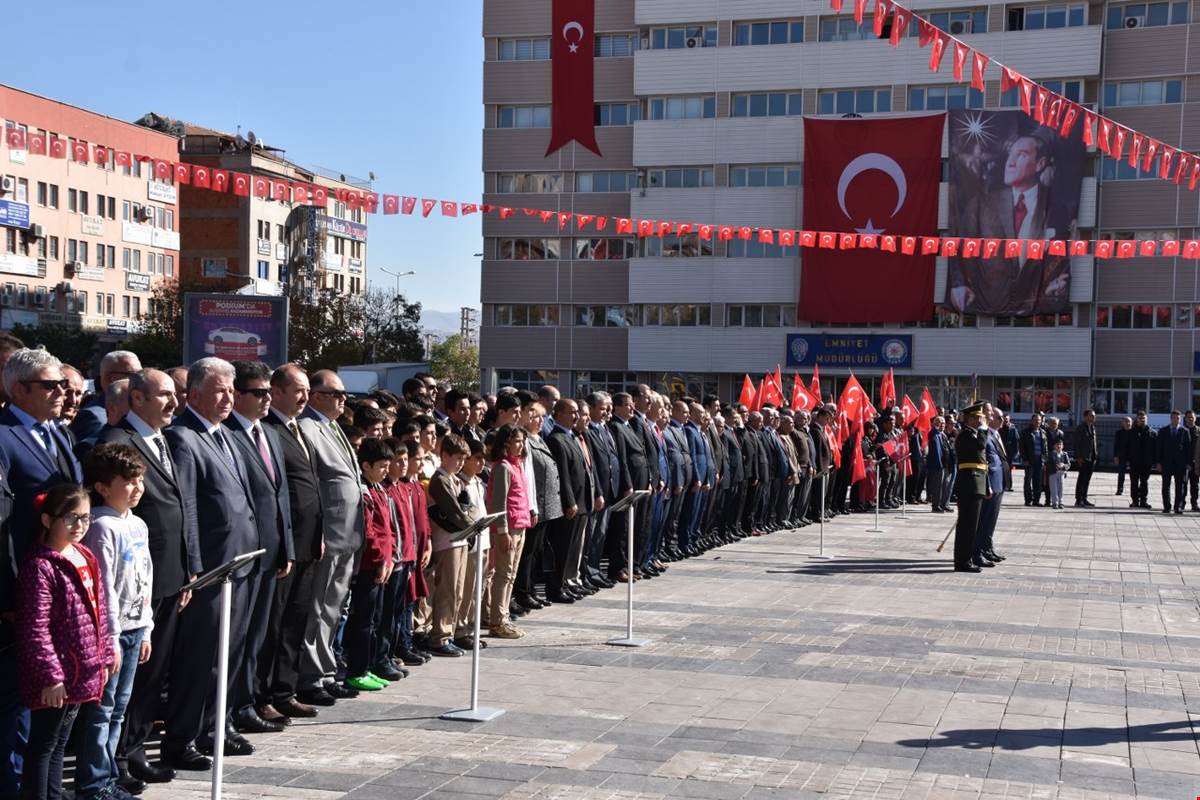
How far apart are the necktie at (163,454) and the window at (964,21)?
5730 centimetres

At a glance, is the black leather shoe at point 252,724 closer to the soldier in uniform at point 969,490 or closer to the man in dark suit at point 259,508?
the man in dark suit at point 259,508

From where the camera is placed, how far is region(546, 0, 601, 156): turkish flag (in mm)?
65125

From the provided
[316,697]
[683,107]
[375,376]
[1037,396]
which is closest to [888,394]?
[375,376]

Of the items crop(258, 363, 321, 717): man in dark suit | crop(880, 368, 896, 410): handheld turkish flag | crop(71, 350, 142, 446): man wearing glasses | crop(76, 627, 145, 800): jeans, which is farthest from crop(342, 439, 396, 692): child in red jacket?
crop(880, 368, 896, 410): handheld turkish flag

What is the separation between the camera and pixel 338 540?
28.6 feet

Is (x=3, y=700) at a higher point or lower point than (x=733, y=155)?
lower

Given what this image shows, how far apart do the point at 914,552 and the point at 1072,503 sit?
14693mm

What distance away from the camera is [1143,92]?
58.9m

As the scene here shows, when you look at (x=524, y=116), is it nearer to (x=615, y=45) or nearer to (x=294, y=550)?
(x=615, y=45)

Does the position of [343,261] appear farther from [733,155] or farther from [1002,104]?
[1002,104]

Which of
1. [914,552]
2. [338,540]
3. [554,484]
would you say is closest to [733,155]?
[914,552]

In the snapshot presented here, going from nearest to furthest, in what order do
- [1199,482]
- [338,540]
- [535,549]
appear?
[338,540] < [535,549] < [1199,482]

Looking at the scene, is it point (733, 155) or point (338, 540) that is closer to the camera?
point (338, 540)

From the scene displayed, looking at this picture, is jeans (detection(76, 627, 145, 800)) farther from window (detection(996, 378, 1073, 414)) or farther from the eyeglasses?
window (detection(996, 378, 1073, 414))
